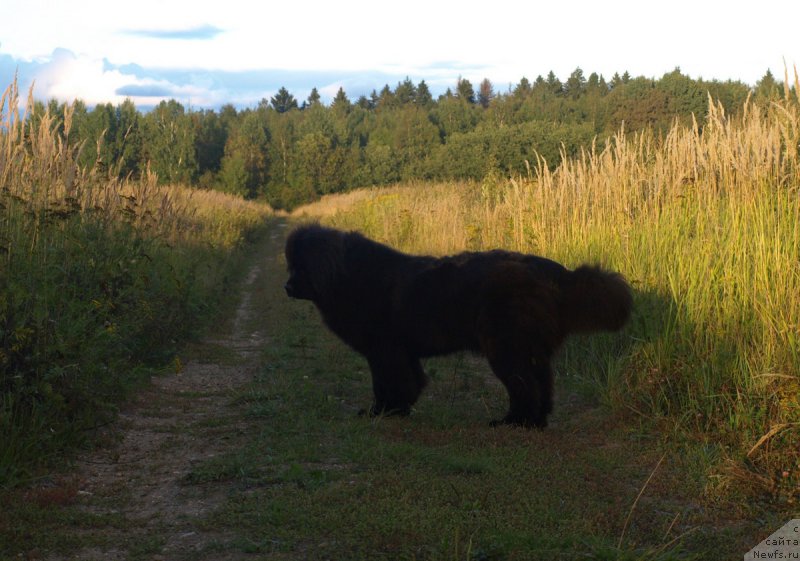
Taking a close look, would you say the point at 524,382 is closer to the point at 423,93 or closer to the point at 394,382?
the point at 394,382

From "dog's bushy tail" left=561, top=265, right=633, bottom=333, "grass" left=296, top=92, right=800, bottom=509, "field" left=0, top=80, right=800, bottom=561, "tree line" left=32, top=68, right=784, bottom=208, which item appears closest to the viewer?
"field" left=0, top=80, right=800, bottom=561

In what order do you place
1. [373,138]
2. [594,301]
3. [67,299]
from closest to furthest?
[594,301]
[67,299]
[373,138]

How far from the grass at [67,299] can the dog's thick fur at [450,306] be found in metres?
2.07

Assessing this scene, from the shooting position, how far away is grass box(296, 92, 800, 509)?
527cm

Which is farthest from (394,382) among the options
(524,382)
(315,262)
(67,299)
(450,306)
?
(67,299)

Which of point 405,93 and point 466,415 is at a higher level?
point 405,93

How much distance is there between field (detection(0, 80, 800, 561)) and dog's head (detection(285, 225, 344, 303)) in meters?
1.10

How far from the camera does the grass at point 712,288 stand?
207 inches

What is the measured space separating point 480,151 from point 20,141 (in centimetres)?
3136

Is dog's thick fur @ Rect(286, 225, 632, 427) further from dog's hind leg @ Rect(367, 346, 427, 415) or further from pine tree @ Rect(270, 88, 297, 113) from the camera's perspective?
pine tree @ Rect(270, 88, 297, 113)

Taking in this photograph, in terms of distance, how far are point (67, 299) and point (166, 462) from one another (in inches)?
93.2

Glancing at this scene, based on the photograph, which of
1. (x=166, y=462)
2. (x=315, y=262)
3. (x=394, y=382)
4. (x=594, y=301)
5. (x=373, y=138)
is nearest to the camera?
(x=166, y=462)

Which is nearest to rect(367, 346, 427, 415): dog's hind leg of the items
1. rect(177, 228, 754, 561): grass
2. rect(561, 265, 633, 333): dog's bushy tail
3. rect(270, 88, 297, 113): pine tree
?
rect(177, 228, 754, 561): grass

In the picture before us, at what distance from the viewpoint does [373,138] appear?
8212cm
